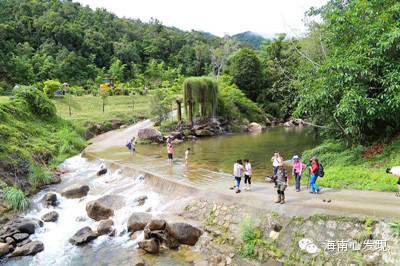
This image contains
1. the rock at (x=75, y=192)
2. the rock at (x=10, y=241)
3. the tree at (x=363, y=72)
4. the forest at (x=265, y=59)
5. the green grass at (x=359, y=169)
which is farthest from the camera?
the rock at (x=75, y=192)

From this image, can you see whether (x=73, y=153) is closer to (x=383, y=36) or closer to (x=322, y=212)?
(x=322, y=212)

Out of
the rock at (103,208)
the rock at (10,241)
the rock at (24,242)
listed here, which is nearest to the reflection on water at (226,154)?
the rock at (103,208)

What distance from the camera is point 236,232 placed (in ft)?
26.3

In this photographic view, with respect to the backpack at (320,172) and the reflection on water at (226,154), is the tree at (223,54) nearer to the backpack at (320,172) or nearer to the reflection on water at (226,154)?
the reflection on water at (226,154)

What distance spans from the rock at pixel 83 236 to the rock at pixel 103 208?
1.05 metres

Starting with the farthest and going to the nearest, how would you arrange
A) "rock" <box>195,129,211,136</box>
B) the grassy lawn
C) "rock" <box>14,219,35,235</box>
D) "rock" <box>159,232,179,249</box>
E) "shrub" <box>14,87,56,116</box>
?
the grassy lawn, "rock" <box>195,129,211,136</box>, "shrub" <box>14,87,56,116</box>, "rock" <box>14,219,35,235</box>, "rock" <box>159,232,179,249</box>

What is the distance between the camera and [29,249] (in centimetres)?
841

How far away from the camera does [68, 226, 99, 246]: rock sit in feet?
29.0

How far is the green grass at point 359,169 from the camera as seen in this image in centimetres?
919

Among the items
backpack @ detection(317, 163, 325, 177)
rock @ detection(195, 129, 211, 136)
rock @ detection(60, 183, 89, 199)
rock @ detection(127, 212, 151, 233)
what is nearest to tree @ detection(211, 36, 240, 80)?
rock @ detection(195, 129, 211, 136)

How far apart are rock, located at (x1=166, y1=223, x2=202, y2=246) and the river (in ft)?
0.86

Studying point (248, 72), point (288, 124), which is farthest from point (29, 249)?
point (248, 72)

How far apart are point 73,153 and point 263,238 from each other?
18.7 m

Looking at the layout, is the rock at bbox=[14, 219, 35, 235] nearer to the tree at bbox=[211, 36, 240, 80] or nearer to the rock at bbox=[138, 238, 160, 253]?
the rock at bbox=[138, 238, 160, 253]
